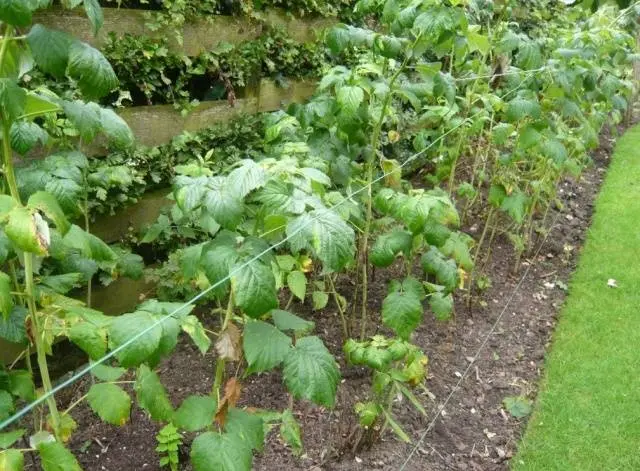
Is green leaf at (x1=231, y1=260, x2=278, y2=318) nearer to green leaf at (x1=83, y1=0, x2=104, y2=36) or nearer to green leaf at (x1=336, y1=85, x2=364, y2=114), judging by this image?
green leaf at (x1=83, y1=0, x2=104, y2=36)

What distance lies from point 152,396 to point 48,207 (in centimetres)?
64

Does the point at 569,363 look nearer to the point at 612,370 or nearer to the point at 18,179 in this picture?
the point at 612,370

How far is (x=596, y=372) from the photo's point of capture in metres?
3.27

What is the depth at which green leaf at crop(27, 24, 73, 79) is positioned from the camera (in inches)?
55.9

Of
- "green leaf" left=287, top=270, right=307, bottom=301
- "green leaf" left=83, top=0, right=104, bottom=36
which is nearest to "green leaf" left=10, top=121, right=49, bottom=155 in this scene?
"green leaf" left=83, top=0, right=104, bottom=36

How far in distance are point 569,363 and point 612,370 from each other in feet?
0.73

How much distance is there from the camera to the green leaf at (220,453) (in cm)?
153

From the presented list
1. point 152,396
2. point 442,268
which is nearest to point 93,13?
point 152,396

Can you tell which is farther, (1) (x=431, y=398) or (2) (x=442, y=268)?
(1) (x=431, y=398)

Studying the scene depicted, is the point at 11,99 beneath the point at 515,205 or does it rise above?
above

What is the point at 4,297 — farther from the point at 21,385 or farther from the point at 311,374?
the point at 311,374

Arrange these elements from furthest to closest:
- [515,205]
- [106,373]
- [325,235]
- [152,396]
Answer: [515,205], [106,373], [152,396], [325,235]

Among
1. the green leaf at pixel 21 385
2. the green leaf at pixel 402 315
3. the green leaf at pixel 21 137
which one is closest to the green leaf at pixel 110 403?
the green leaf at pixel 21 385

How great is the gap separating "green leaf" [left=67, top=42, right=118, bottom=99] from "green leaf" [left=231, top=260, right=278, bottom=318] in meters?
0.60
